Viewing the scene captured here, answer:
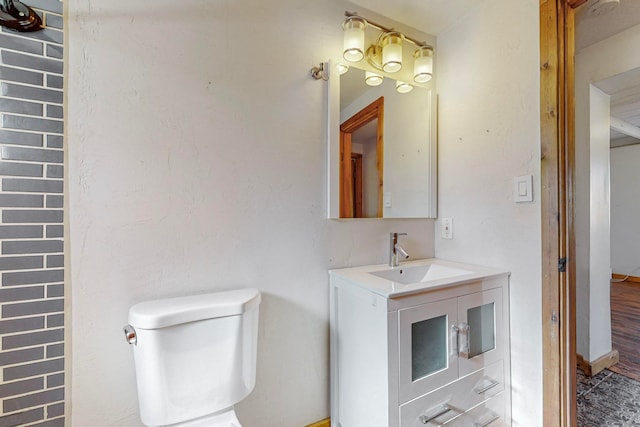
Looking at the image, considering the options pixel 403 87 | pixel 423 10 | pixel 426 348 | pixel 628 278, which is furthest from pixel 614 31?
pixel 628 278

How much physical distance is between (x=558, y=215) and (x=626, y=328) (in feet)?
8.43

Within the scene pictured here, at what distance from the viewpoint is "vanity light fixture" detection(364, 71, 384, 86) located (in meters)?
1.42

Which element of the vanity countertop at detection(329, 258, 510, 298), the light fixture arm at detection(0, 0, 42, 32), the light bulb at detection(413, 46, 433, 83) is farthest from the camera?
the light bulb at detection(413, 46, 433, 83)

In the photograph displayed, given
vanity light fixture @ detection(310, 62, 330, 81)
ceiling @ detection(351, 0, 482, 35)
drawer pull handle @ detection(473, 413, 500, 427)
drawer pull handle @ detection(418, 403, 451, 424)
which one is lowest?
drawer pull handle @ detection(473, 413, 500, 427)

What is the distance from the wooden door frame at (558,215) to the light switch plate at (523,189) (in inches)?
2.0

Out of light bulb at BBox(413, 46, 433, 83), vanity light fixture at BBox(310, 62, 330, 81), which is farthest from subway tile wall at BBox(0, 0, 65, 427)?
light bulb at BBox(413, 46, 433, 83)

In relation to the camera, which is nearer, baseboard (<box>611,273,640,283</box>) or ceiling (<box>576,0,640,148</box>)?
ceiling (<box>576,0,640,148</box>)

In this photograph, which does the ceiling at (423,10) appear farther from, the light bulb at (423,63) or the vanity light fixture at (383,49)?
the light bulb at (423,63)

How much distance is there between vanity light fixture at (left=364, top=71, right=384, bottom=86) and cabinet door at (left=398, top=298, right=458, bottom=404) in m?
1.11

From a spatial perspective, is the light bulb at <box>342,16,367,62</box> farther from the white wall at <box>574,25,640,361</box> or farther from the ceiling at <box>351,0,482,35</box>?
the white wall at <box>574,25,640,361</box>

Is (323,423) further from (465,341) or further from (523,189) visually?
(523,189)

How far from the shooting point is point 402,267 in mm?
1413

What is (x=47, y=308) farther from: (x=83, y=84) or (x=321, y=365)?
(x=321, y=365)

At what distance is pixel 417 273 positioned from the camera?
57.6 inches
